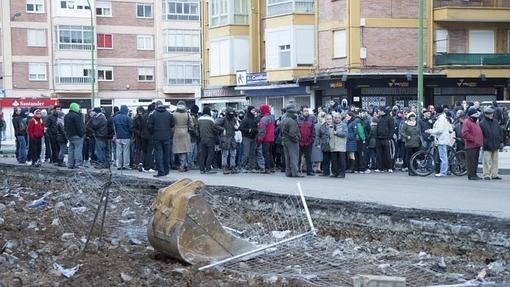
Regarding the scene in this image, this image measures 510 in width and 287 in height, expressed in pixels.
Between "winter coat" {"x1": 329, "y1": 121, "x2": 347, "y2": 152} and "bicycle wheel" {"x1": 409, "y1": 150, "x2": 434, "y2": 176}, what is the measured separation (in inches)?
91.7

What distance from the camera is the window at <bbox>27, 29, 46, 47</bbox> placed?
67.9 meters

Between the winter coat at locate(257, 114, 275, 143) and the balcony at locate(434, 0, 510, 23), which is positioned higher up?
the balcony at locate(434, 0, 510, 23)

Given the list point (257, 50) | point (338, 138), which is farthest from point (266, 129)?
point (257, 50)

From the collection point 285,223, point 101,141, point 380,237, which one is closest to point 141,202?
point 285,223

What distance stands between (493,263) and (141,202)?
24.1 feet

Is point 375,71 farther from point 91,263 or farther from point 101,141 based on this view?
point 91,263

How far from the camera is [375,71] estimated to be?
42000mm

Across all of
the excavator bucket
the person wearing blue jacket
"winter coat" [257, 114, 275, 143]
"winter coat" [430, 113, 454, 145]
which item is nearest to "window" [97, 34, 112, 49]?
the person wearing blue jacket

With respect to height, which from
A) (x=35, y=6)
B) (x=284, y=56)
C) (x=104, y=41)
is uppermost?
(x=35, y=6)

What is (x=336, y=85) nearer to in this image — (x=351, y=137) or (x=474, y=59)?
(x=474, y=59)

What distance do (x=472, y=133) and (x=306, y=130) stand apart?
418 cm

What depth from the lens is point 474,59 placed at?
43.4 metres

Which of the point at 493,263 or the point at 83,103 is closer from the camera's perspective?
the point at 493,263

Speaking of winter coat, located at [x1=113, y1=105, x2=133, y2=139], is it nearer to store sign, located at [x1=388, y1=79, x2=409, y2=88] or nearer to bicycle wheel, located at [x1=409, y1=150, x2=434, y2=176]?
bicycle wheel, located at [x1=409, y1=150, x2=434, y2=176]
